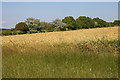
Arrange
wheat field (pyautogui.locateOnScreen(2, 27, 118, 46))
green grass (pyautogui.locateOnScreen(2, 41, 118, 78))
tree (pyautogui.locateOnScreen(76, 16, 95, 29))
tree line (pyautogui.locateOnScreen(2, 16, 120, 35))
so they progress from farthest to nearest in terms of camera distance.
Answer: tree (pyautogui.locateOnScreen(76, 16, 95, 29)), tree line (pyautogui.locateOnScreen(2, 16, 120, 35)), wheat field (pyautogui.locateOnScreen(2, 27, 118, 46)), green grass (pyautogui.locateOnScreen(2, 41, 118, 78))

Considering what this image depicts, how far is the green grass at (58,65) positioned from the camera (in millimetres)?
3723

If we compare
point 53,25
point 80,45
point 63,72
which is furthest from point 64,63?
point 53,25

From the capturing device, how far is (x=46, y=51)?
17.8 ft

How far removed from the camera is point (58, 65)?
4.21 metres

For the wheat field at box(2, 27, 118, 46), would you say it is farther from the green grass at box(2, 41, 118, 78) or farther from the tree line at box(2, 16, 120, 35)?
the tree line at box(2, 16, 120, 35)

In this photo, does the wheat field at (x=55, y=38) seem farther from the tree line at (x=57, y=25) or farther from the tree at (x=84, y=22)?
the tree at (x=84, y=22)

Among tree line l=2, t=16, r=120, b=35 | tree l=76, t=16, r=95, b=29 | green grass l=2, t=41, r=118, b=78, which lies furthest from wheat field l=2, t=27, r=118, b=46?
tree l=76, t=16, r=95, b=29

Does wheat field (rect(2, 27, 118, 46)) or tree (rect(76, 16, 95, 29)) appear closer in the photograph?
wheat field (rect(2, 27, 118, 46))

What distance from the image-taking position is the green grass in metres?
3.72

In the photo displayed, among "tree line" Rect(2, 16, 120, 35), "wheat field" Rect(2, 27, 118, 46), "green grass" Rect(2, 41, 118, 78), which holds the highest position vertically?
"tree line" Rect(2, 16, 120, 35)

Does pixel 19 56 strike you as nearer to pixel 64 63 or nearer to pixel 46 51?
pixel 46 51

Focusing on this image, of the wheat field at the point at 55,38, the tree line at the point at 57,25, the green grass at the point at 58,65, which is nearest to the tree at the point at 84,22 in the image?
the tree line at the point at 57,25

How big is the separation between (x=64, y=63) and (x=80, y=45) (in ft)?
8.37

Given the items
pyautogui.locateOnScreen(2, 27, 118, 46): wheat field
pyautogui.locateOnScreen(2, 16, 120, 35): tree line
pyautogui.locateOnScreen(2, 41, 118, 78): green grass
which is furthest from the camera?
pyautogui.locateOnScreen(2, 16, 120, 35): tree line
